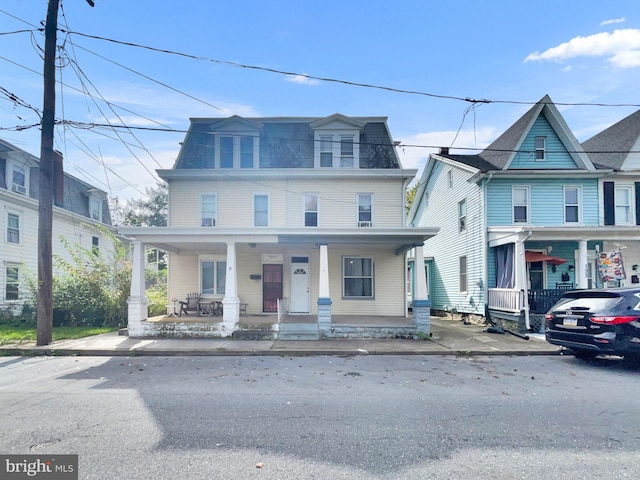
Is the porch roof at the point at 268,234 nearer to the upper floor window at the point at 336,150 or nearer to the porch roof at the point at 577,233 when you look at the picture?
the porch roof at the point at 577,233

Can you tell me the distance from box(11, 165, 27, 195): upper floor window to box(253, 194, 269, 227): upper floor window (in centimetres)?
1203

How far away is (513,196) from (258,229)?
10227mm

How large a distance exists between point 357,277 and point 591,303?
26.1 feet

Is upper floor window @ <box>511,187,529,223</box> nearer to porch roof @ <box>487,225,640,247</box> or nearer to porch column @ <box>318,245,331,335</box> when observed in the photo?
porch roof @ <box>487,225,640,247</box>

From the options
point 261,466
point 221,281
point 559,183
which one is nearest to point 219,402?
point 261,466

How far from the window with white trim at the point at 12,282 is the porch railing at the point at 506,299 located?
2062 cm

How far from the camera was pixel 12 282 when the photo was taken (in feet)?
55.9

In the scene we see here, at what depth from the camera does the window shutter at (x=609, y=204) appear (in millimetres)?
14531

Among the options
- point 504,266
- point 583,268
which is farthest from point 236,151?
point 583,268

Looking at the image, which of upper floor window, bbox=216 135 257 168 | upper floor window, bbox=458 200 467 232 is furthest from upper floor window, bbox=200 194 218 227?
upper floor window, bbox=458 200 467 232

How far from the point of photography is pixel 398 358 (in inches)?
341

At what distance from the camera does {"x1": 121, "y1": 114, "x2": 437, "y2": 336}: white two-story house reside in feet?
46.5

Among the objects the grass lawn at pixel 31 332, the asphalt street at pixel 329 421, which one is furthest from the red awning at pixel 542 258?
the grass lawn at pixel 31 332

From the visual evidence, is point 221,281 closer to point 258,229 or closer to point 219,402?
point 258,229
